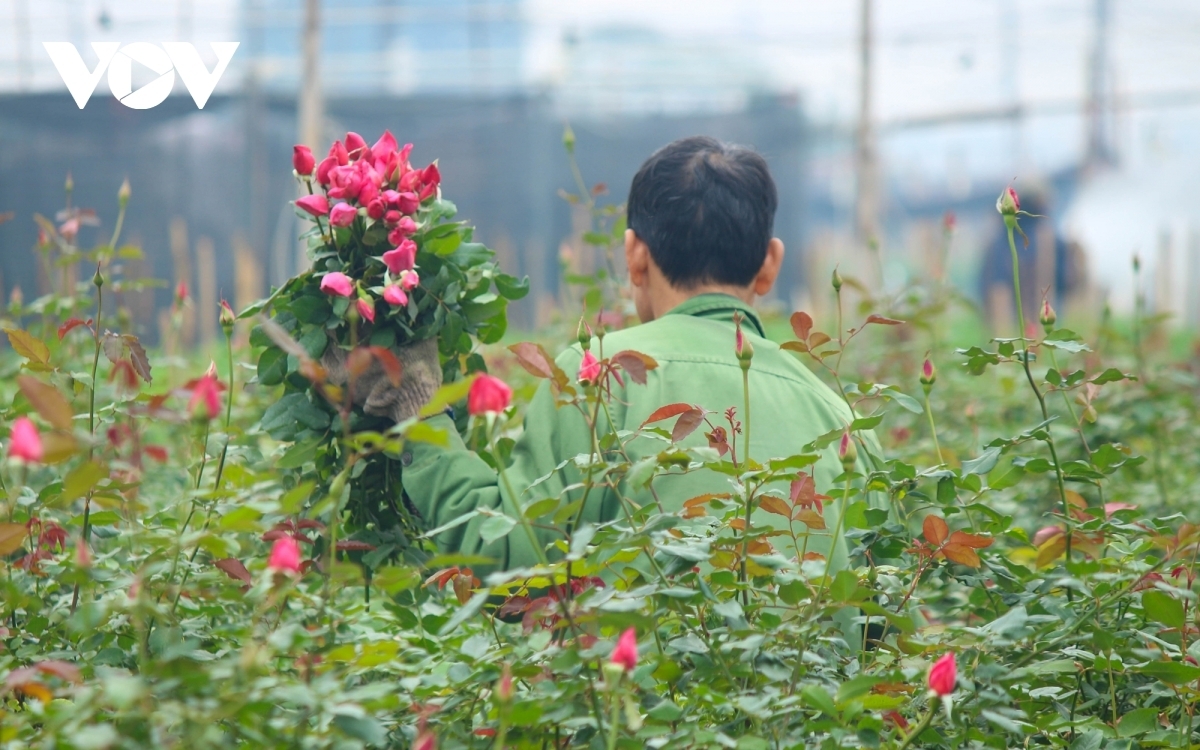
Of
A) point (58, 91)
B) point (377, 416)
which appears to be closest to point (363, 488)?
point (377, 416)

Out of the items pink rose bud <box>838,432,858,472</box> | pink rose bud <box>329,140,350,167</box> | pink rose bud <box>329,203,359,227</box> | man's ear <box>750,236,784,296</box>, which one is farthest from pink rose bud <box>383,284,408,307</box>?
man's ear <box>750,236,784,296</box>

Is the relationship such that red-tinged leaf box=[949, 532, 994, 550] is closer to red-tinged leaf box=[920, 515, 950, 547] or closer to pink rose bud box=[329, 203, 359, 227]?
red-tinged leaf box=[920, 515, 950, 547]

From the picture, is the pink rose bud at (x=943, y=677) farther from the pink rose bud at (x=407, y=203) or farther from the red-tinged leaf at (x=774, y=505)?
the pink rose bud at (x=407, y=203)

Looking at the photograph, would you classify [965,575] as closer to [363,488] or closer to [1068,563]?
[1068,563]

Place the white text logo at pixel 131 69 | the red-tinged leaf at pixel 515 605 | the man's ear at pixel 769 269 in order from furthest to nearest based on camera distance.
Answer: the white text logo at pixel 131 69 < the man's ear at pixel 769 269 < the red-tinged leaf at pixel 515 605

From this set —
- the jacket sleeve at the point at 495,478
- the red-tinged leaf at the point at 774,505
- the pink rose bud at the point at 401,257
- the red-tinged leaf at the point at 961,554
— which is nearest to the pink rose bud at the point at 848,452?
the red-tinged leaf at the point at 774,505

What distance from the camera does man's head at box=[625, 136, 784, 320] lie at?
197cm

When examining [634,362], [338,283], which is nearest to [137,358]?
[338,283]

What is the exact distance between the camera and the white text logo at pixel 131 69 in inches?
283

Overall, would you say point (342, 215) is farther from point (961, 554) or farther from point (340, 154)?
point (961, 554)

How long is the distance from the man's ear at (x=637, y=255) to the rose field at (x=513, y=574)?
25cm

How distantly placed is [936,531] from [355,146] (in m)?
0.94

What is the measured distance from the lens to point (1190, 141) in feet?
33.9

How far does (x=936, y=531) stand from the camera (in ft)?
4.29
